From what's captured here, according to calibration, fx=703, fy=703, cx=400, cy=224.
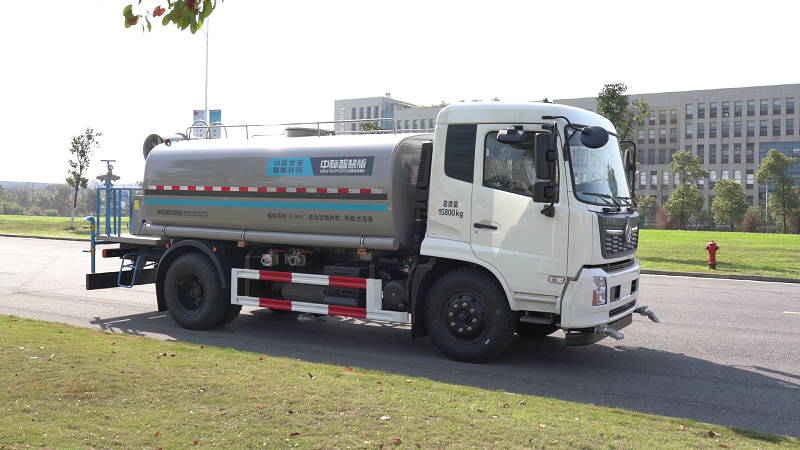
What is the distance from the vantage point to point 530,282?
25.3 feet

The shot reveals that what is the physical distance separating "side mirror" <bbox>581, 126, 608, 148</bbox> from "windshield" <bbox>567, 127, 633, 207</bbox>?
284 millimetres

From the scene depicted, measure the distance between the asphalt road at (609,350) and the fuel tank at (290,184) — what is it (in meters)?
1.57

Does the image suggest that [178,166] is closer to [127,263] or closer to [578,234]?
[127,263]

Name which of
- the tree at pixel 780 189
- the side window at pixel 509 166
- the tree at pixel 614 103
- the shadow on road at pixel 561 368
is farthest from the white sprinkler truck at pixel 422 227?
the tree at pixel 780 189

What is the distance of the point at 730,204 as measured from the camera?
75.1 meters

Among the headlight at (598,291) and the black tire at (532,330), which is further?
the black tire at (532,330)

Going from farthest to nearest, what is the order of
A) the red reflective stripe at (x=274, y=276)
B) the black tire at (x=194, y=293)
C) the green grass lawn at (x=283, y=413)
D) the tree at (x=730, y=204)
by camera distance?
the tree at (x=730, y=204)
the black tire at (x=194, y=293)
the red reflective stripe at (x=274, y=276)
the green grass lawn at (x=283, y=413)

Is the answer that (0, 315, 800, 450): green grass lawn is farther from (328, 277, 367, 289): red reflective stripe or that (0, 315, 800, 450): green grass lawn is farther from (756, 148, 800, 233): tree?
(756, 148, 800, 233): tree

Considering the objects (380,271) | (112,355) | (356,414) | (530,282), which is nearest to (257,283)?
(380,271)

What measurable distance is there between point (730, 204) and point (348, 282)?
75.3 m

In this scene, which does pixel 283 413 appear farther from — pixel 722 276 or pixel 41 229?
pixel 41 229

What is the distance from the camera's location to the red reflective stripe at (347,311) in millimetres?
8945

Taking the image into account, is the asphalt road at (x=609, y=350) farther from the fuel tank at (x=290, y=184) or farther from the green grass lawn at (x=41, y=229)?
the green grass lawn at (x=41, y=229)

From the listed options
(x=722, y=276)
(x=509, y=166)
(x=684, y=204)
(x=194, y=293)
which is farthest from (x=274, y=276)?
(x=684, y=204)
